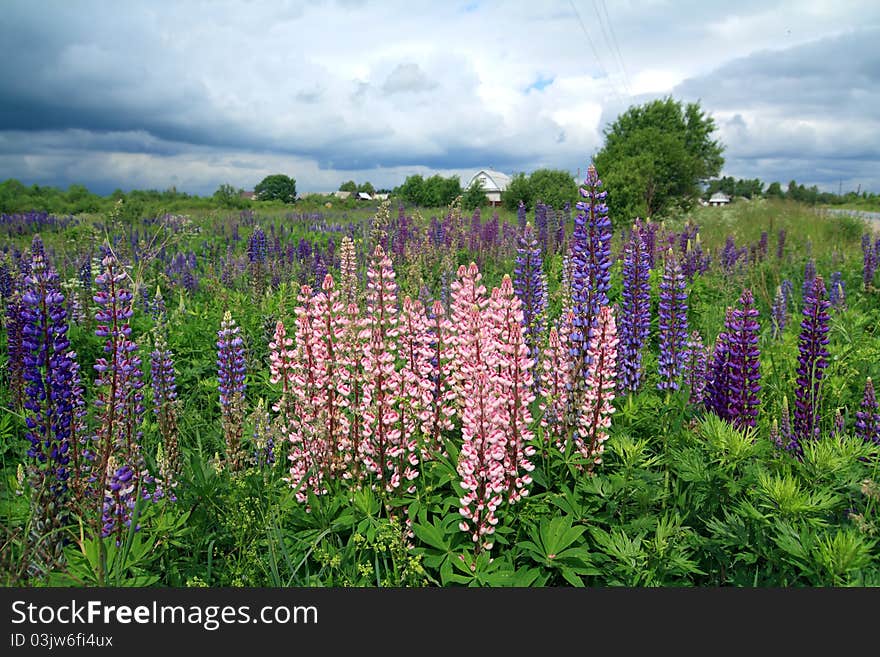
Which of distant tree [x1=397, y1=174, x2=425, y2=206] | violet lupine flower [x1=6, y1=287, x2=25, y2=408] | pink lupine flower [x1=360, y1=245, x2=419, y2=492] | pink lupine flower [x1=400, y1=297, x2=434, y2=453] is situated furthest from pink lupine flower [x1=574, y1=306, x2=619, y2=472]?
distant tree [x1=397, y1=174, x2=425, y2=206]

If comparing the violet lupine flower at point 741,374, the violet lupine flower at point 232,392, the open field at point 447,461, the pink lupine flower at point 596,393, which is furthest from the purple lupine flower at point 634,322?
the violet lupine flower at point 232,392

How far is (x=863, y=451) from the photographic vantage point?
290cm

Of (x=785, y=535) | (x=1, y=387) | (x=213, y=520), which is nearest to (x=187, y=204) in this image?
(x=1, y=387)

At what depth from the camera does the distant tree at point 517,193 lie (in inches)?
1114

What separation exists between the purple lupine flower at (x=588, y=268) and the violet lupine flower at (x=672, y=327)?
2.83 feet

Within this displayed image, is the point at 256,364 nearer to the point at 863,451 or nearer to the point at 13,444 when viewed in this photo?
the point at 13,444

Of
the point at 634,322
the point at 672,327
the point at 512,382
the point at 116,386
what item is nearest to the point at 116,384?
the point at 116,386

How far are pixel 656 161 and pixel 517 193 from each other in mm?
11237

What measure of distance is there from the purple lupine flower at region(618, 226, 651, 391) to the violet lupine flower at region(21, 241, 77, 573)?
344cm

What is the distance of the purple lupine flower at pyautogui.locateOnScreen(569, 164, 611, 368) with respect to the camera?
3.33 m

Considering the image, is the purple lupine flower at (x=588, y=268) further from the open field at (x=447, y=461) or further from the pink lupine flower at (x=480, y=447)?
the pink lupine flower at (x=480, y=447)

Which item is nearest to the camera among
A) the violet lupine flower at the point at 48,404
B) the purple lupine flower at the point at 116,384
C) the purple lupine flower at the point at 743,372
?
the purple lupine flower at the point at 116,384

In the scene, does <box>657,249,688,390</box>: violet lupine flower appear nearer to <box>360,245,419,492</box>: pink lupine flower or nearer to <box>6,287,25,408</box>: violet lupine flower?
<box>360,245,419,492</box>: pink lupine flower

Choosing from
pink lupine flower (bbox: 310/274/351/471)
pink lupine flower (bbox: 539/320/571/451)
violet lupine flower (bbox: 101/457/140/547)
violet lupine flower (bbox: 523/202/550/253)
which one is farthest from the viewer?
violet lupine flower (bbox: 523/202/550/253)
